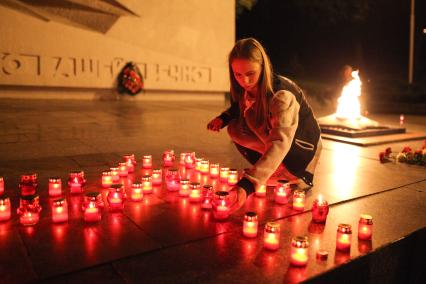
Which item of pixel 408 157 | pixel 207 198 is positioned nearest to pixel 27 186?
pixel 207 198

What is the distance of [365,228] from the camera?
2359 millimetres

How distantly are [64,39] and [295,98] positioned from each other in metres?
10.3

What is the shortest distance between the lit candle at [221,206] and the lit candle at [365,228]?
76 cm

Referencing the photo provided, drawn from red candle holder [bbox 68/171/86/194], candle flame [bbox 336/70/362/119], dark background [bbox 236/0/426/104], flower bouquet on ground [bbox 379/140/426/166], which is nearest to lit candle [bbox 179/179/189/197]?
red candle holder [bbox 68/171/86/194]

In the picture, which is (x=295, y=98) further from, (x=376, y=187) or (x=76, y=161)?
(x=76, y=161)

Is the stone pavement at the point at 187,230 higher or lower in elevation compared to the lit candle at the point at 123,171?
lower

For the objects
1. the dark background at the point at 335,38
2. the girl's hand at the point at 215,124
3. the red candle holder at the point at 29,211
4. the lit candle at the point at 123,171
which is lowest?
the red candle holder at the point at 29,211

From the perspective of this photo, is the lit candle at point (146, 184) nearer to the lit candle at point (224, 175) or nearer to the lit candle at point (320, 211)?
the lit candle at point (224, 175)

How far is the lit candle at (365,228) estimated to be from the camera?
7.72ft

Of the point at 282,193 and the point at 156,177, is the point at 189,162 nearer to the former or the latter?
the point at 156,177

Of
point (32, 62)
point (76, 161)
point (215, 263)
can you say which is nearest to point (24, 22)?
point (32, 62)

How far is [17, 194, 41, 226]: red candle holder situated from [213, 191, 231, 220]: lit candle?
1.05 meters

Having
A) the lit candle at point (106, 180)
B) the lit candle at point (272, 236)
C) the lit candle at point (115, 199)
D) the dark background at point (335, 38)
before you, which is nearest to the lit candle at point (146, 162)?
the lit candle at point (106, 180)

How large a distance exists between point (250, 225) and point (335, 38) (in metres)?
23.8
